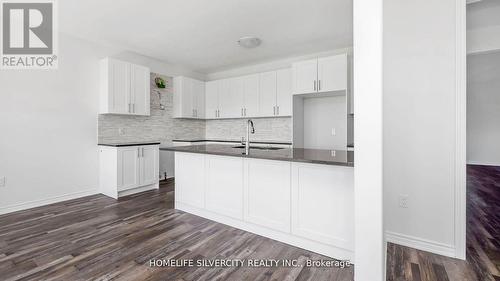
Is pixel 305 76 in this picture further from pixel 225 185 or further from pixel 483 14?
pixel 225 185

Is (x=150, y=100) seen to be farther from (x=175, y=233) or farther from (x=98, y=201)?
(x=175, y=233)

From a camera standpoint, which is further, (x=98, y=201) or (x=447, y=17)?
(x=98, y=201)

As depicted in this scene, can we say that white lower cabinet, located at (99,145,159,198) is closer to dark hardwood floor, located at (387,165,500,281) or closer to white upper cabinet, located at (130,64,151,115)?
white upper cabinet, located at (130,64,151,115)

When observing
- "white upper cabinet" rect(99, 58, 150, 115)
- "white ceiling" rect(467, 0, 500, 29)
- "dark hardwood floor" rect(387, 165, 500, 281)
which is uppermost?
"white ceiling" rect(467, 0, 500, 29)

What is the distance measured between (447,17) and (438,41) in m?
0.21

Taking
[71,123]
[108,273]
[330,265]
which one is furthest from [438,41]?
[71,123]

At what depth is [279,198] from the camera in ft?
7.56

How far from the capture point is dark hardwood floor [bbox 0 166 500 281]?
1792mm

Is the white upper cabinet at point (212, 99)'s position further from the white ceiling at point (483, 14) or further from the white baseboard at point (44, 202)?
the white ceiling at point (483, 14)

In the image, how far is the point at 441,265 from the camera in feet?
6.29

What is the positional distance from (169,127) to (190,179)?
8.66 feet

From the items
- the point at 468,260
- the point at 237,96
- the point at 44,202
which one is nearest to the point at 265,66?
the point at 237,96

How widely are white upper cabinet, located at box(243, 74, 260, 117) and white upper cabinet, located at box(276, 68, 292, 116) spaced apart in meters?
0.51

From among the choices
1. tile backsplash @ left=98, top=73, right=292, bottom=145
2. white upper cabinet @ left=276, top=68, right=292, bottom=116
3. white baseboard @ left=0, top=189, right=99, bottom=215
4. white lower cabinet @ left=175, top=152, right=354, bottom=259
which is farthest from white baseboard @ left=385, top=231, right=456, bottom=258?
white baseboard @ left=0, top=189, right=99, bottom=215
